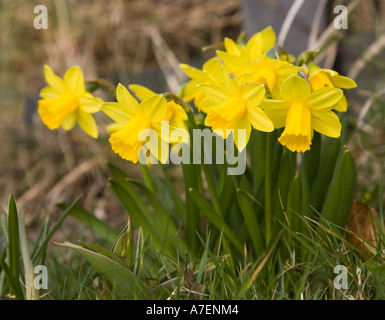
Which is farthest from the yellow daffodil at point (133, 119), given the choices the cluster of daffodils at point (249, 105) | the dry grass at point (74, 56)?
the dry grass at point (74, 56)

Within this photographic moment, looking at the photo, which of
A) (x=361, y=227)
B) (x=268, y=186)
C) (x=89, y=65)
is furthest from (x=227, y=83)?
(x=89, y=65)

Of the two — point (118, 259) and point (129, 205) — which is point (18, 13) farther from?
point (118, 259)

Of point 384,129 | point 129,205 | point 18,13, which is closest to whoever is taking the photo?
point 129,205

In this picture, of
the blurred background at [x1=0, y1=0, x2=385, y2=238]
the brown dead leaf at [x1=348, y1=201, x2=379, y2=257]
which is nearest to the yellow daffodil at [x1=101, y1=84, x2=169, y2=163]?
the brown dead leaf at [x1=348, y1=201, x2=379, y2=257]

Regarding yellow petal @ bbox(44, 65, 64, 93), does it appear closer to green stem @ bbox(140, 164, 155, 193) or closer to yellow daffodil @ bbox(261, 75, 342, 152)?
green stem @ bbox(140, 164, 155, 193)

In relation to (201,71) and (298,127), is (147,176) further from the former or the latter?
(298,127)
